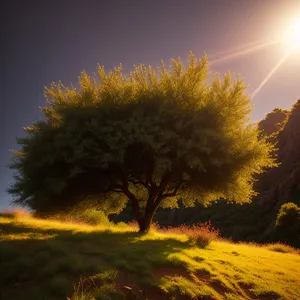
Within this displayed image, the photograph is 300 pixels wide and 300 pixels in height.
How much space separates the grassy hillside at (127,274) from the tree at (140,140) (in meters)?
4.97

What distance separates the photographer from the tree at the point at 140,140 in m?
16.9

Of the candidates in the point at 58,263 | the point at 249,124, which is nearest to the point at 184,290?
the point at 58,263

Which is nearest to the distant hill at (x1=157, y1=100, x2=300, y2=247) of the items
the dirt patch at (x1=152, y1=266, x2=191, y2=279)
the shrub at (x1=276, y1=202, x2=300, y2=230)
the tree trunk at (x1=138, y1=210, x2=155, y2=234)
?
the shrub at (x1=276, y1=202, x2=300, y2=230)

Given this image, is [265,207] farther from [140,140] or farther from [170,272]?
[170,272]

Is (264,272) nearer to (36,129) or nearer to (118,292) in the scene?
(118,292)

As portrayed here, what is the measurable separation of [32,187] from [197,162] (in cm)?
986

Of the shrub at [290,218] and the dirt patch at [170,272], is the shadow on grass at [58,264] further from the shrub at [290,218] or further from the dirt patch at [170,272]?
the shrub at [290,218]

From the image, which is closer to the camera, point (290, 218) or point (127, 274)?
point (127, 274)

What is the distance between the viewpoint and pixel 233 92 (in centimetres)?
1908

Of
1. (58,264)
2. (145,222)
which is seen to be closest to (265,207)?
(145,222)

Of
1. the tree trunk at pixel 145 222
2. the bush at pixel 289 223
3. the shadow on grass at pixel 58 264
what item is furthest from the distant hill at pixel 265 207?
the shadow on grass at pixel 58 264

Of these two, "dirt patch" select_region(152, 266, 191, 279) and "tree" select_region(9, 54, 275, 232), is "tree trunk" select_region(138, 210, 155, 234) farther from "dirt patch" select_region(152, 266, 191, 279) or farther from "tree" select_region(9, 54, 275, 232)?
"dirt patch" select_region(152, 266, 191, 279)

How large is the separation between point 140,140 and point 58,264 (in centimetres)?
880

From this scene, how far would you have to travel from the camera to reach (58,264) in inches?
356
